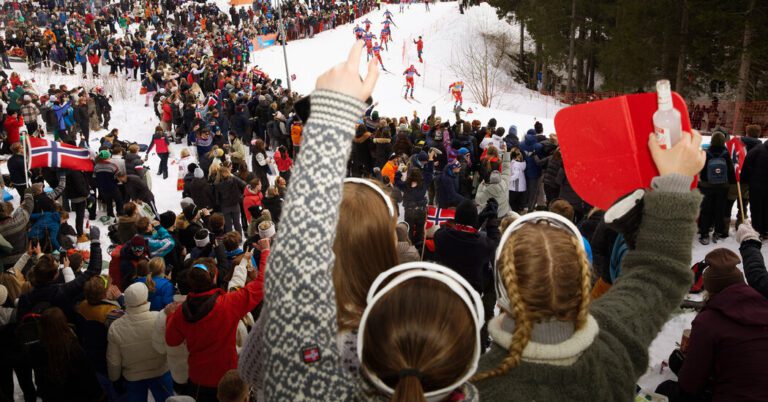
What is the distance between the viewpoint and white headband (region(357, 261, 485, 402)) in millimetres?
1354

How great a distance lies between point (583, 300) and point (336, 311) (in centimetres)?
71

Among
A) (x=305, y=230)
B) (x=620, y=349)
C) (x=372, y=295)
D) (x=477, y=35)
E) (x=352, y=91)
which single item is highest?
(x=477, y=35)

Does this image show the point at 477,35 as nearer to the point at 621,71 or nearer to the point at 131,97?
the point at 621,71

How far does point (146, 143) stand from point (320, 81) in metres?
19.0

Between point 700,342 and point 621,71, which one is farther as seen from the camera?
point 621,71

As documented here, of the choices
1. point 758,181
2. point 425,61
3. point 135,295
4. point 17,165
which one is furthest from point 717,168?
point 425,61

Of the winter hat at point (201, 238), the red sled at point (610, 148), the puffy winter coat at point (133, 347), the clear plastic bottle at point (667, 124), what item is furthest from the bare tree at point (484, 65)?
the clear plastic bottle at point (667, 124)

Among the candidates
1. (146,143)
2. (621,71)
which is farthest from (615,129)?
(621,71)

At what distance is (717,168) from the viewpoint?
749cm

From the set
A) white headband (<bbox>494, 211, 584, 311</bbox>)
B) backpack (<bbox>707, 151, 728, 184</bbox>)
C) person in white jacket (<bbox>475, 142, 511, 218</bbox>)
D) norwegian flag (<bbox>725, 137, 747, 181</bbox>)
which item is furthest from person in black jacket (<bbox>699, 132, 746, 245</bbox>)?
white headband (<bbox>494, 211, 584, 311</bbox>)

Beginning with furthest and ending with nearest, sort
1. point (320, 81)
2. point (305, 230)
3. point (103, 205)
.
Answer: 1. point (103, 205)
2. point (320, 81)
3. point (305, 230)

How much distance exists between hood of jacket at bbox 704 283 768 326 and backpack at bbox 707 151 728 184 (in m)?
5.05

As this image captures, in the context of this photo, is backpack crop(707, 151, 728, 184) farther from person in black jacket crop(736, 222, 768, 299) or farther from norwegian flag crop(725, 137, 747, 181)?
person in black jacket crop(736, 222, 768, 299)

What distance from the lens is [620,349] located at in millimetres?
1651
